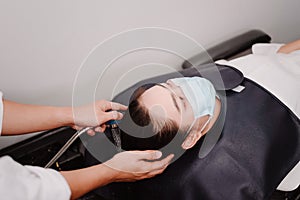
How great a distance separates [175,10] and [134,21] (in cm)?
21

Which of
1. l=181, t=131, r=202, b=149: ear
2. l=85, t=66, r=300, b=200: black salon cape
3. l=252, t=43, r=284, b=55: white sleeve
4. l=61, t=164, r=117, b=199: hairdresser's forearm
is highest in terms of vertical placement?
l=61, t=164, r=117, b=199: hairdresser's forearm

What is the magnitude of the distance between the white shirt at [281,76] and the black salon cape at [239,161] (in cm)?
5

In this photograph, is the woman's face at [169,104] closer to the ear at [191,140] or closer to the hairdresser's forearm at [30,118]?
the ear at [191,140]

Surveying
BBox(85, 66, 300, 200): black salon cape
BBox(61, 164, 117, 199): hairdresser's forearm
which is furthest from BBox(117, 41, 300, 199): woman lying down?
BBox(61, 164, 117, 199): hairdresser's forearm

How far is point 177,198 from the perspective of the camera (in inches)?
47.9

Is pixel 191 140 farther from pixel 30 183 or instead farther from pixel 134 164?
pixel 30 183

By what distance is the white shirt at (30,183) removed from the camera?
0.82m

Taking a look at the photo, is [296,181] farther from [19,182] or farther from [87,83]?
[19,182]

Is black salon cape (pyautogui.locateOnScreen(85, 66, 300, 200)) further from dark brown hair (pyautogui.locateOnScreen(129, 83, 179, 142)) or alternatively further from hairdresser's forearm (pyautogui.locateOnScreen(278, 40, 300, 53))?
hairdresser's forearm (pyautogui.locateOnScreen(278, 40, 300, 53))

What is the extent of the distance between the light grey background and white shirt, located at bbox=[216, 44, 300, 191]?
33 cm

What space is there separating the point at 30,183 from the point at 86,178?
7.5 inches

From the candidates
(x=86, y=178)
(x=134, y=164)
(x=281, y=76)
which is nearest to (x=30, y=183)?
(x=86, y=178)

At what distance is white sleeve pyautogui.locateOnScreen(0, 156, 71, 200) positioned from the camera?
0.83 metres

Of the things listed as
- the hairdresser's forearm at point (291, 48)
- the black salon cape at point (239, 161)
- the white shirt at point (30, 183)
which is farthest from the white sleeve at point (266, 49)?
the white shirt at point (30, 183)
